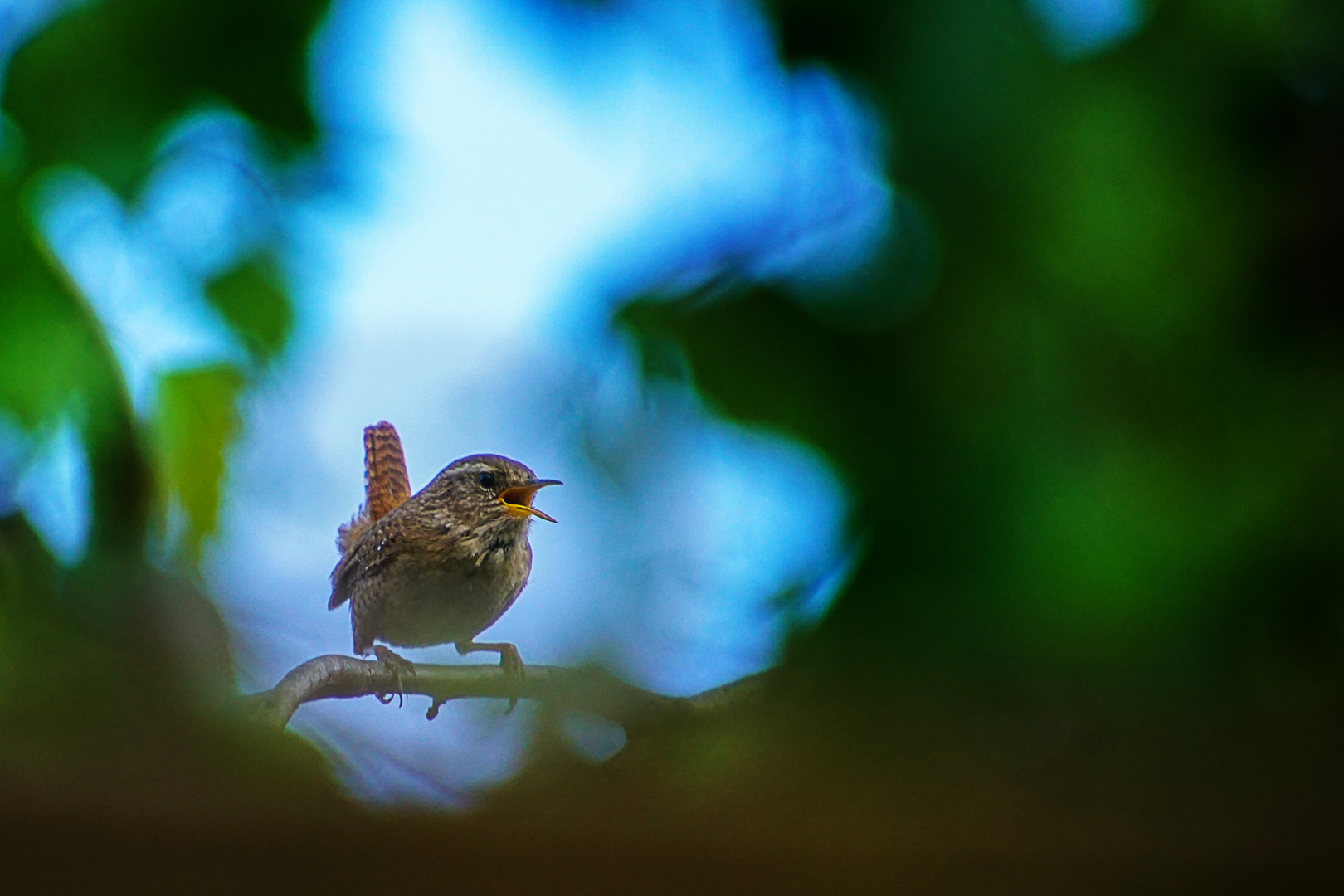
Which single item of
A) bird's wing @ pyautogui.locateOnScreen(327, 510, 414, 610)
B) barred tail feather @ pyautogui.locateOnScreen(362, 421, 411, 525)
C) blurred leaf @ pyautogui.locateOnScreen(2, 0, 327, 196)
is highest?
blurred leaf @ pyautogui.locateOnScreen(2, 0, 327, 196)

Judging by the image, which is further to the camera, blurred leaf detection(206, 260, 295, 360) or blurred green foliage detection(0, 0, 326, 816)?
blurred leaf detection(206, 260, 295, 360)

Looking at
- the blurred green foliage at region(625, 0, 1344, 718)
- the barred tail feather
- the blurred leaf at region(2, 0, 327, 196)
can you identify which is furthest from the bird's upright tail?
the blurred leaf at region(2, 0, 327, 196)

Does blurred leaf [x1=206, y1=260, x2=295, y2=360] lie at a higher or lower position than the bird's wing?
higher

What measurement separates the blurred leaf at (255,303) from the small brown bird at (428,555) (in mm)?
325

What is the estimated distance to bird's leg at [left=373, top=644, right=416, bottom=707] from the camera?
20cm

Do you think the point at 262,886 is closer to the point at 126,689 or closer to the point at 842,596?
the point at 126,689

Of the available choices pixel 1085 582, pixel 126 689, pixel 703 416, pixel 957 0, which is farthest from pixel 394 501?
pixel 957 0

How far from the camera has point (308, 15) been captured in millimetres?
670

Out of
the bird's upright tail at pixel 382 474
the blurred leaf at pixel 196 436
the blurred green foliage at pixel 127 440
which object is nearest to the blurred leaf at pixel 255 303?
the blurred green foliage at pixel 127 440

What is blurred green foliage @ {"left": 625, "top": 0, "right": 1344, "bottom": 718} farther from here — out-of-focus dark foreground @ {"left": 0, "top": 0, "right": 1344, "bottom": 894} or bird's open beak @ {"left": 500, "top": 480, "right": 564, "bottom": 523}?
bird's open beak @ {"left": 500, "top": 480, "right": 564, "bottom": 523}

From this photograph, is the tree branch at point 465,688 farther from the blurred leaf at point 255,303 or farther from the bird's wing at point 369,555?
the blurred leaf at point 255,303

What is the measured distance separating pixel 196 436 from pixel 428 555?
0.18m

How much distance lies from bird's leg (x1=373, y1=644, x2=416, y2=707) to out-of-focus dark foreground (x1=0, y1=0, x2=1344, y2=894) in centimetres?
3

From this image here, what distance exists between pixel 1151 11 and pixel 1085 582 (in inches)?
14.8
